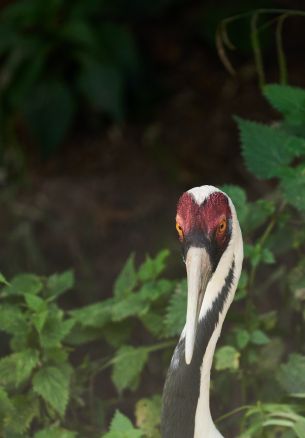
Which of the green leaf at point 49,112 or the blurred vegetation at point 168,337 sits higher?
the green leaf at point 49,112

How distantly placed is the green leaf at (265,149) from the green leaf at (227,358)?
1.40ft

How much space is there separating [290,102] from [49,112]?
2.18 metres

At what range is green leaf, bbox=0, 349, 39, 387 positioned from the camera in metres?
2.58

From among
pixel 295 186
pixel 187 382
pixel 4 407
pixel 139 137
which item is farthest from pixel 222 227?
pixel 139 137

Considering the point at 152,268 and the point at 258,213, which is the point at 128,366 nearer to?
the point at 152,268

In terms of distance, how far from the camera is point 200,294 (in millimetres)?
2102

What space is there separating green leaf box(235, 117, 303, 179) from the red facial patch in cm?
55

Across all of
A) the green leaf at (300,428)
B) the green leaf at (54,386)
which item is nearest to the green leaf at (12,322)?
the green leaf at (54,386)

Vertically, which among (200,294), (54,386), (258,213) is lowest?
(54,386)

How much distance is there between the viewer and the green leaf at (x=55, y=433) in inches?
102

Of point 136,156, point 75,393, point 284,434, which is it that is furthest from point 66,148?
point 284,434

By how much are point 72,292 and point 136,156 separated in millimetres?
1340

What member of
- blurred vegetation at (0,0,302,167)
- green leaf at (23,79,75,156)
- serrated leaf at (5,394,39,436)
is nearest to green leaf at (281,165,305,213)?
serrated leaf at (5,394,39,436)

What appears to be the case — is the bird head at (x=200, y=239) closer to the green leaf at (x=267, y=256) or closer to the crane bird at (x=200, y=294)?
the crane bird at (x=200, y=294)
